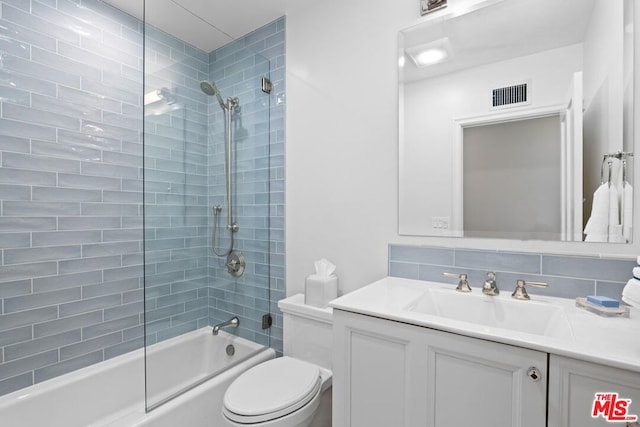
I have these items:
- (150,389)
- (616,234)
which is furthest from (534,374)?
(150,389)

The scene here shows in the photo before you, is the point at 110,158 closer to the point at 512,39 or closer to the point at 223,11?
the point at 223,11

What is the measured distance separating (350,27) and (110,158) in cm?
158

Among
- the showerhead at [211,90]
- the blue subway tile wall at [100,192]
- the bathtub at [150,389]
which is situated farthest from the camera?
the showerhead at [211,90]

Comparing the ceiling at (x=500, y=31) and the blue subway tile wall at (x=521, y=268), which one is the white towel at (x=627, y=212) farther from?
the ceiling at (x=500, y=31)

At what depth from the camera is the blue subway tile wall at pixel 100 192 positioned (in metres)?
1.48

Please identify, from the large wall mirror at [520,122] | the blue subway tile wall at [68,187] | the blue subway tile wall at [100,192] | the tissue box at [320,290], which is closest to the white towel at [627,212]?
the large wall mirror at [520,122]

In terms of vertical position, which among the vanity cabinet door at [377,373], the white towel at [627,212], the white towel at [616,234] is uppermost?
the white towel at [627,212]

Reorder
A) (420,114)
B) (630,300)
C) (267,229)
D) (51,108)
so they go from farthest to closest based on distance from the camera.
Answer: (267,229)
(51,108)
(420,114)
(630,300)

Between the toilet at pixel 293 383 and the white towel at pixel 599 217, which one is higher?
the white towel at pixel 599 217

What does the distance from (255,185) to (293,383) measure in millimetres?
1161

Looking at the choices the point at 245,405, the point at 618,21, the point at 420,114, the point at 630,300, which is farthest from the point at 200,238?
the point at 618,21

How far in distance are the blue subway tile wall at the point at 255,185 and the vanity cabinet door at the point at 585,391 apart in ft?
4.82

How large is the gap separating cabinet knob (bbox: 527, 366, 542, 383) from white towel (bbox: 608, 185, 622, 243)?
663mm

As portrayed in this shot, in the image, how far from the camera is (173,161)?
1.61 m
